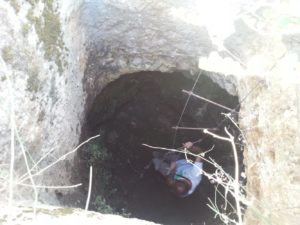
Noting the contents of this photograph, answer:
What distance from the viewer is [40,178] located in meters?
2.40

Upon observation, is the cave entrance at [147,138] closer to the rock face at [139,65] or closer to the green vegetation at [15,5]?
the rock face at [139,65]

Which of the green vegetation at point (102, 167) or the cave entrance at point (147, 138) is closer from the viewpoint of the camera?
the green vegetation at point (102, 167)

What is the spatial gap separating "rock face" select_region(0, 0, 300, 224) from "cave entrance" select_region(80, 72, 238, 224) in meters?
0.51

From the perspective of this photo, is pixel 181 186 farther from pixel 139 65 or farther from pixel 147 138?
pixel 139 65

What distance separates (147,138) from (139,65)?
1.39m

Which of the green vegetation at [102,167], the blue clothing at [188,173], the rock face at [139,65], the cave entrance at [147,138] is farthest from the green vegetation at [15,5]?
the blue clothing at [188,173]

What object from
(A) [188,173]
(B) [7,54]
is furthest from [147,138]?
(B) [7,54]

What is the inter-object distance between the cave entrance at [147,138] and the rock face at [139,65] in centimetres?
51

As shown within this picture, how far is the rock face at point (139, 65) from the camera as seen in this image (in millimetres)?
1938

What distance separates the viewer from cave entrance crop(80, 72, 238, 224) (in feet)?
12.5

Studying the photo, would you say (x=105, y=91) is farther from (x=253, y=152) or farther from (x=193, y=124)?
(x=253, y=152)

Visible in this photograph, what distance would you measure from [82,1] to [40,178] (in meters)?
1.26

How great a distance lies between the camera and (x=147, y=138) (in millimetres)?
4617

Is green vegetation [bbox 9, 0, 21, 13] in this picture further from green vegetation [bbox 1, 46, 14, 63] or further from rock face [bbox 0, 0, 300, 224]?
green vegetation [bbox 1, 46, 14, 63]
